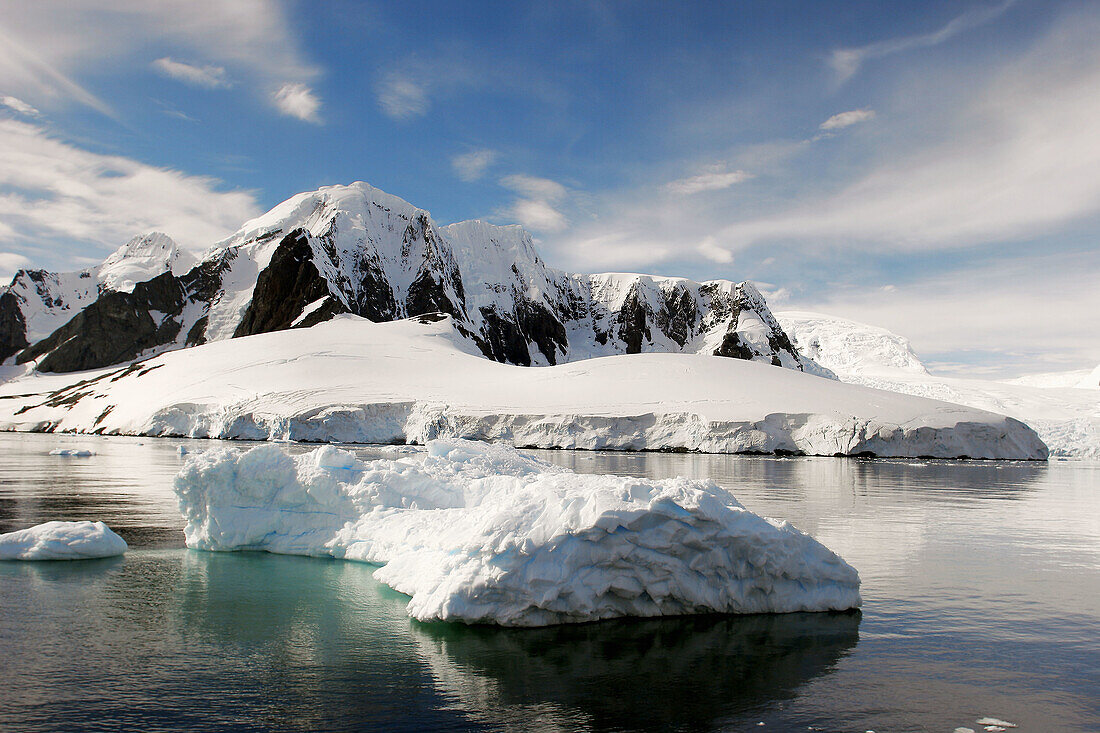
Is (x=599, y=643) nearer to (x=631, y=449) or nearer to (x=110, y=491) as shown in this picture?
(x=110, y=491)

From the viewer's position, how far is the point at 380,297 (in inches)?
4744

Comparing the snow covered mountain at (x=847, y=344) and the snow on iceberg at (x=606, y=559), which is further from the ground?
the snow covered mountain at (x=847, y=344)

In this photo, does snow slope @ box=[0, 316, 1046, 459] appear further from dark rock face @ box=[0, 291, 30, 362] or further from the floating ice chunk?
dark rock face @ box=[0, 291, 30, 362]

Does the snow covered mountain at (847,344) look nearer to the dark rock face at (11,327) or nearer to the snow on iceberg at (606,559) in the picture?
the snow on iceberg at (606,559)

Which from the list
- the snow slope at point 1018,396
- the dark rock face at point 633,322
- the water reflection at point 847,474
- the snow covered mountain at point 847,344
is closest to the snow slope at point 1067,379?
the snow slope at point 1018,396

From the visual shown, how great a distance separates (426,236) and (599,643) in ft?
428

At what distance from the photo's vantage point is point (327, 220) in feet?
406

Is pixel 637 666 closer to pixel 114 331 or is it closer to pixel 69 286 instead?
pixel 114 331

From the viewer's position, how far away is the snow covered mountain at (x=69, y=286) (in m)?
124

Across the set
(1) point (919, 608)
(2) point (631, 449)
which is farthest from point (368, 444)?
(1) point (919, 608)

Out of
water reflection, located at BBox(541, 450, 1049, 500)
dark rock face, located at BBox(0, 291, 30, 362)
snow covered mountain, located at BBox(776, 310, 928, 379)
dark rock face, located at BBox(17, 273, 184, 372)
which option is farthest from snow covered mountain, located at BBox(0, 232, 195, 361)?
snow covered mountain, located at BBox(776, 310, 928, 379)

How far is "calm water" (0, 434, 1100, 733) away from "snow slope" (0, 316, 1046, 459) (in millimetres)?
30439

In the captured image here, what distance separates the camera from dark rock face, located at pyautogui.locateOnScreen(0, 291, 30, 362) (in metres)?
122

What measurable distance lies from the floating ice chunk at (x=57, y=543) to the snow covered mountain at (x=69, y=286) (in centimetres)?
12523
